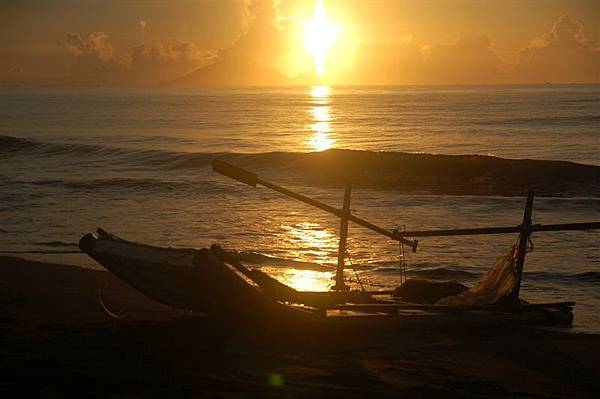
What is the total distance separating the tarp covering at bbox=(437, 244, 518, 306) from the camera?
9922mm

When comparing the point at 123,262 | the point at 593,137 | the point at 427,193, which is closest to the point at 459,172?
the point at 427,193

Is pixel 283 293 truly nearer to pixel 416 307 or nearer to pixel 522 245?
pixel 416 307

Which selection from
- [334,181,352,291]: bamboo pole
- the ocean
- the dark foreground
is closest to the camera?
the dark foreground

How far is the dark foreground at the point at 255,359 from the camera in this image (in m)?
7.31

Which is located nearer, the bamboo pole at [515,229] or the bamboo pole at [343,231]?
the bamboo pole at [515,229]

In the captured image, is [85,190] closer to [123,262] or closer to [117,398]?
[123,262]

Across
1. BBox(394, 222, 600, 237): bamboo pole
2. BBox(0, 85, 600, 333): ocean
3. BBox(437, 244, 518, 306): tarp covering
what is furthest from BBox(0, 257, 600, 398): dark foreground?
BBox(0, 85, 600, 333): ocean

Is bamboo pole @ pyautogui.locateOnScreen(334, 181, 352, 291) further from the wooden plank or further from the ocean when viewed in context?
the ocean

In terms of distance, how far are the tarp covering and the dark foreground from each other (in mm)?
591

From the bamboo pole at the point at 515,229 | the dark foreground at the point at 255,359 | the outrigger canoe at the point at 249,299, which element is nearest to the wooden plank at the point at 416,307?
the outrigger canoe at the point at 249,299

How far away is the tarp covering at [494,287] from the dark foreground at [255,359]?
23.3 inches

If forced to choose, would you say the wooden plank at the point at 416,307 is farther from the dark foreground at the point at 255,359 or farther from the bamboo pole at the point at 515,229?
the bamboo pole at the point at 515,229

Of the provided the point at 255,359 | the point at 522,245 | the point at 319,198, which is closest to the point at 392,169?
the point at 319,198

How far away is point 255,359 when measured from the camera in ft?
27.0
